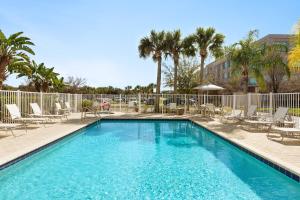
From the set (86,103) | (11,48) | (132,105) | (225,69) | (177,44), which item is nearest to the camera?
(11,48)

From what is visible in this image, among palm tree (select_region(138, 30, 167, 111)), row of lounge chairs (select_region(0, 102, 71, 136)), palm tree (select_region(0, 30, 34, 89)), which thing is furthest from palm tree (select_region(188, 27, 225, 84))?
palm tree (select_region(0, 30, 34, 89))

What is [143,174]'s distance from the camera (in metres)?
5.95

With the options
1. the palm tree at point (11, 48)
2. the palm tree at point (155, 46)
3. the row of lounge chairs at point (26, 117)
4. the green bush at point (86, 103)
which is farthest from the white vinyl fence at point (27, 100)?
the palm tree at point (155, 46)

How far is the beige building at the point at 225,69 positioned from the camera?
42.1 meters

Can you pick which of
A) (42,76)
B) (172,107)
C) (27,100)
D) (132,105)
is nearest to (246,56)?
(172,107)

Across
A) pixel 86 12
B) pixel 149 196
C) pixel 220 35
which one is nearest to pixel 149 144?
pixel 149 196

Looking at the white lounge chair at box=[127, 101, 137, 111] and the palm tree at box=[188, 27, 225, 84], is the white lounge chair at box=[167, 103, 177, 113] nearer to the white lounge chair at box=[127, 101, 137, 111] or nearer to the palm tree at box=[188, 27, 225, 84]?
the white lounge chair at box=[127, 101, 137, 111]

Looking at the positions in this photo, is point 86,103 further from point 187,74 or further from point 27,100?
point 187,74

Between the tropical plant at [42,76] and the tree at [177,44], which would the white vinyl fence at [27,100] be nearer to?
the tropical plant at [42,76]

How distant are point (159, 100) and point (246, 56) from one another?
28.8ft

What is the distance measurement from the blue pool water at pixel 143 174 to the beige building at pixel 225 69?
98.7 ft

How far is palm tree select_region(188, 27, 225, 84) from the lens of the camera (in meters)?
21.0

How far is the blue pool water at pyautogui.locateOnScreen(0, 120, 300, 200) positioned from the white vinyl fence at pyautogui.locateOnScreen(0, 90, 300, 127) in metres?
3.99

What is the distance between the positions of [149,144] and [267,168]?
175 inches
